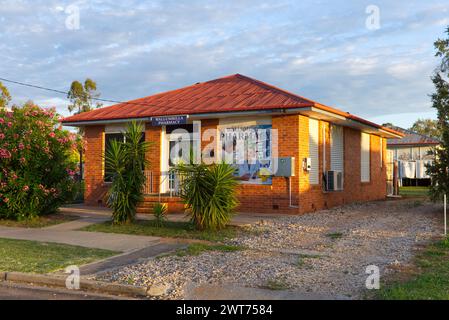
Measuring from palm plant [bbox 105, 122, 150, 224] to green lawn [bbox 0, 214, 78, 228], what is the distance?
231 cm

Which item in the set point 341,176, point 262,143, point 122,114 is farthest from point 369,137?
point 122,114

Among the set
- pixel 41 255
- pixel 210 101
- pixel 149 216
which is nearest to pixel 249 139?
pixel 210 101

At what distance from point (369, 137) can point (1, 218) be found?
697 inches

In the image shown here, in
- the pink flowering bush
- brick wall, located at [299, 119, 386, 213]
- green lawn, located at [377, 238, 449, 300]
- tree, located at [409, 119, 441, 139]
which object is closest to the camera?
green lawn, located at [377, 238, 449, 300]

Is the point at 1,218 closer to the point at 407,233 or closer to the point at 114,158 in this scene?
the point at 114,158

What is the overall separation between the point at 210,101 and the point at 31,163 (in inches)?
268

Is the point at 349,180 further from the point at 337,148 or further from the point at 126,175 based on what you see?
the point at 126,175

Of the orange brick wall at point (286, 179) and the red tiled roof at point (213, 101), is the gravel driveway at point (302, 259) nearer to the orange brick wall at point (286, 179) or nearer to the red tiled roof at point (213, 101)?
the orange brick wall at point (286, 179)

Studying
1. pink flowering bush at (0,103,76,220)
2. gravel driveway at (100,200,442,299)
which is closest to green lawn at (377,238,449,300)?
gravel driveway at (100,200,442,299)

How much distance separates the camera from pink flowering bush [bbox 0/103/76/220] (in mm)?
14711

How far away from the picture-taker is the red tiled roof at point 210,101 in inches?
655

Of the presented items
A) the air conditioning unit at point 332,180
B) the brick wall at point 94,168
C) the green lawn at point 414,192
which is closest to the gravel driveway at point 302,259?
the air conditioning unit at point 332,180

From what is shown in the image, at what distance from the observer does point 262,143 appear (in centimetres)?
1703

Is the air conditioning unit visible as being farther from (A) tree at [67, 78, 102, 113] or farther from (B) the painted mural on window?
(A) tree at [67, 78, 102, 113]
